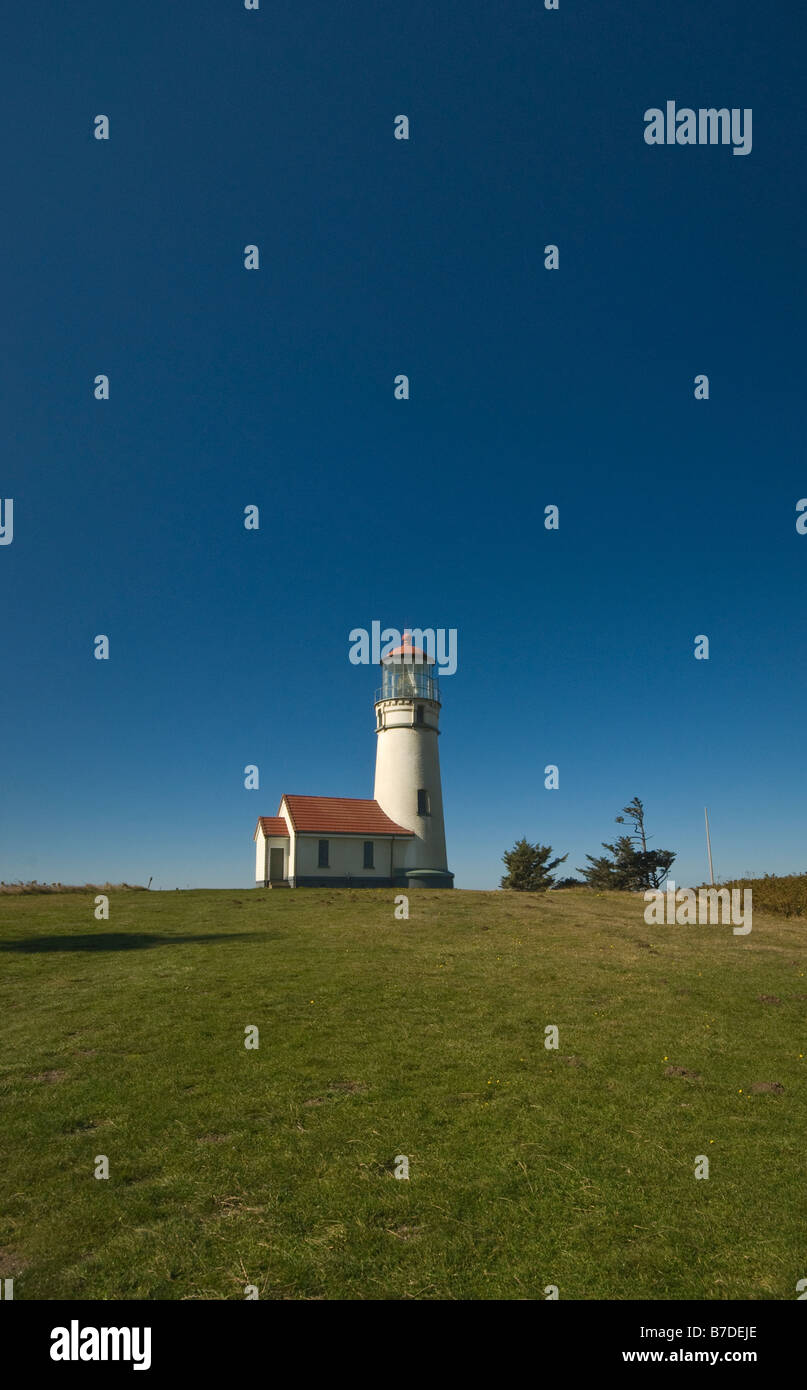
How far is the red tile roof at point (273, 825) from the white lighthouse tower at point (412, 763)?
6.90 m

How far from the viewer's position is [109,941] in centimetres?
2081

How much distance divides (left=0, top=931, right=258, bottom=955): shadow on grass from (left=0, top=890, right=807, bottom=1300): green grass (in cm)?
351

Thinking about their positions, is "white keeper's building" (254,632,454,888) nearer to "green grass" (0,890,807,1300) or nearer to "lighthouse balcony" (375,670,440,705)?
"lighthouse balcony" (375,670,440,705)

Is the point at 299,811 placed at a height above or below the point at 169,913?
above

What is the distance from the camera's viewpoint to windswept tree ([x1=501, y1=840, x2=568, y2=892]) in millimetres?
55469

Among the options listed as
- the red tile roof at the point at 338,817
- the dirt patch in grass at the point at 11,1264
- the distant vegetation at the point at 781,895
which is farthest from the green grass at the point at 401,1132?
the red tile roof at the point at 338,817

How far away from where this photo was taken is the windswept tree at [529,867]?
55.5m

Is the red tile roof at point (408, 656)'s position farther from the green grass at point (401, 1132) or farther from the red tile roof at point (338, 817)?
the green grass at point (401, 1132)

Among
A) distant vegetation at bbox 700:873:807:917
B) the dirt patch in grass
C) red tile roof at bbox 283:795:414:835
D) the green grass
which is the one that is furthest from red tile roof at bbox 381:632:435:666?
the dirt patch in grass

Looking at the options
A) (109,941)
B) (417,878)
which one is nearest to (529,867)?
(417,878)

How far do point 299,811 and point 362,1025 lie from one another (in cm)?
3227
